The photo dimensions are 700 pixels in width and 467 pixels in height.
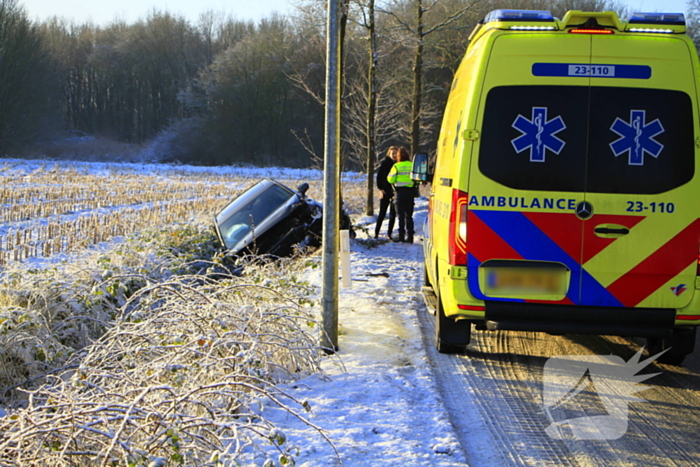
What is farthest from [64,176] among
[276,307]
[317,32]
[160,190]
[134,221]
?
[276,307]

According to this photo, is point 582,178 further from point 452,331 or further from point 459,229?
point 452,331

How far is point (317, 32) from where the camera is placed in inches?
556

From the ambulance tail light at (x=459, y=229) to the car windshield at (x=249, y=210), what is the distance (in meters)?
5.18

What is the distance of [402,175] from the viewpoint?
1163 centimetres

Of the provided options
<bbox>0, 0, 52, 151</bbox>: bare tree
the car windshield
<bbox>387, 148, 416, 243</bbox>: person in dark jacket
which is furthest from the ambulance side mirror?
<bbox>0, 0, 52, 151</bbox>: bare tree

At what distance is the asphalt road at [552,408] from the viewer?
3674mm

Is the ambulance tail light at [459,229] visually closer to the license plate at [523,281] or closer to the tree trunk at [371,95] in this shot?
the license plate at [523,281]

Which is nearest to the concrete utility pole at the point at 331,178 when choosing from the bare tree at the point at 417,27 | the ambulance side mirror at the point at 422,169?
the ambulance side mirror at the point at 422,169

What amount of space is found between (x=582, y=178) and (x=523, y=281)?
0.88 meters

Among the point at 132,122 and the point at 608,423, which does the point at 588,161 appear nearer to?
the point at 608,423

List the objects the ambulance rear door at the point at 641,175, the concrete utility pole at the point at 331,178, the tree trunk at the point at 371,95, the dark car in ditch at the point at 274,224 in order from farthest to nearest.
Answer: the tree trunk at the point at 371,95
the dark car in ditch at the point at 274,224
the concrete utility pole at the point at 331,178
the ambulance rear door at the point at 641,175

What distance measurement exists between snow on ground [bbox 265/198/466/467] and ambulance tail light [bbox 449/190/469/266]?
99 centimetres

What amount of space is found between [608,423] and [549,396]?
543mm

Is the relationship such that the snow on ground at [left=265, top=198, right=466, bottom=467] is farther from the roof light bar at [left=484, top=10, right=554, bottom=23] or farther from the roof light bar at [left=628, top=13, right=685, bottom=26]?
the roof light bar at [left=628, top=13, right=685, bottom=26]
